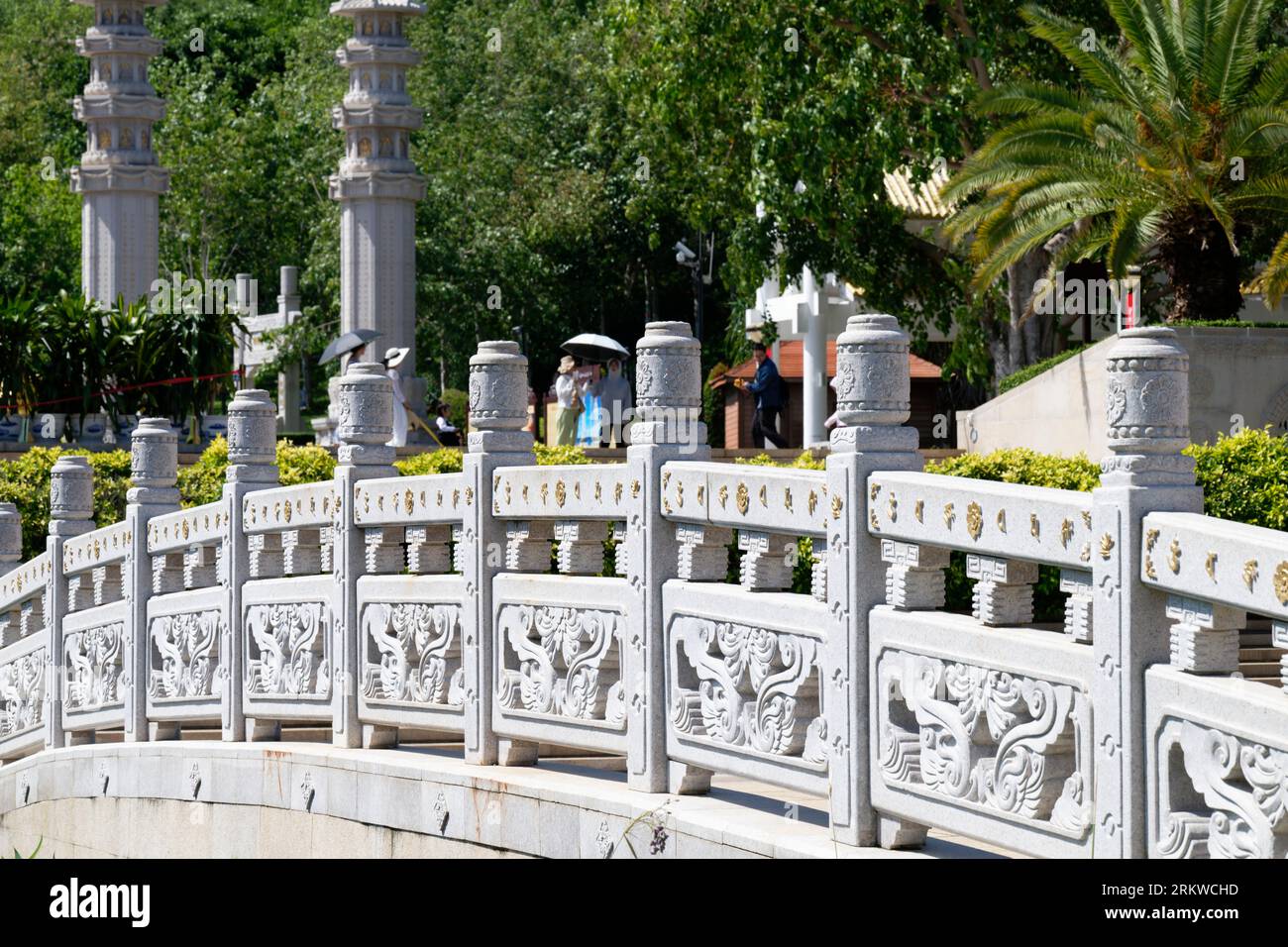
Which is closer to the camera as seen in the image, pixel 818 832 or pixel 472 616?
pixel 818 832

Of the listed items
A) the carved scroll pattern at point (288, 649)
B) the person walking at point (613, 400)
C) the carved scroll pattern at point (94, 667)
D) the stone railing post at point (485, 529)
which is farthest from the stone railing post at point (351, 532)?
the person walking at point (613, 400)

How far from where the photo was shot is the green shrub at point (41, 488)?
58.0 feet

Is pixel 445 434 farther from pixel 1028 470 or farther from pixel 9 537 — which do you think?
pixel 1028 470

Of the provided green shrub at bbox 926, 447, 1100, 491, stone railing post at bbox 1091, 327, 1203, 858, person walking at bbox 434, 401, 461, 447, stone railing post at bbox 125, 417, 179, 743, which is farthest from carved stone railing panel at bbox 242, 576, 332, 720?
person walking at bbox 434, 401, 461, 447

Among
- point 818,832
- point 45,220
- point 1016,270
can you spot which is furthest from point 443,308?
point 818,832

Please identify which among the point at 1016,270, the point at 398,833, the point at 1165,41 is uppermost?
the point at 1165,41

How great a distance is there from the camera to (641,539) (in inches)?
284

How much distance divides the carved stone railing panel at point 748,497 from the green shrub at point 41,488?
11.6 metres

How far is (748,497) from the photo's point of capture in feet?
21.9

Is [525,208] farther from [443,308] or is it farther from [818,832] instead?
[818,832]

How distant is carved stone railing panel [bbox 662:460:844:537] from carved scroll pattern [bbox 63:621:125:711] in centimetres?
508

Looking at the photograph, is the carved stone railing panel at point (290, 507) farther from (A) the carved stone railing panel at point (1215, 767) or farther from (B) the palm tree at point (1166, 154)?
(B) the palm tree at point (1166, 154)

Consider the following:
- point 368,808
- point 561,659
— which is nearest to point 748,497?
point 561,659
